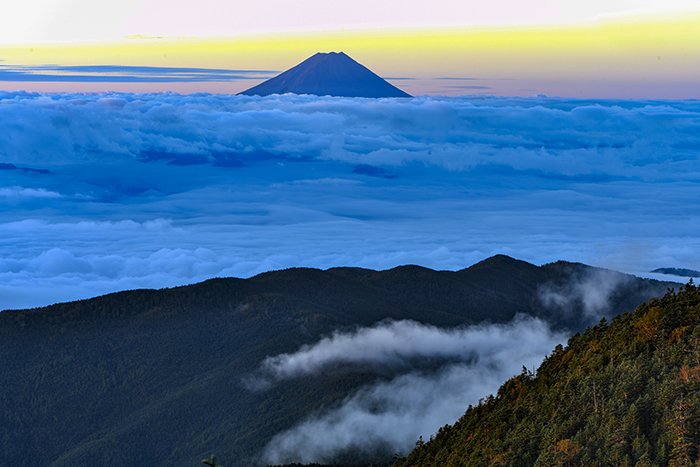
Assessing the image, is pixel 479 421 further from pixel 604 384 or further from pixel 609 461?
pixel 609 461

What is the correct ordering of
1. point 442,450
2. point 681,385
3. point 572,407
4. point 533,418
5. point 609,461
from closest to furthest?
point 609,461 → point 681,385 → point 572,407 → point 533,418 → point 442,450

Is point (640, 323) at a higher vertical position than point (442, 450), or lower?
higher

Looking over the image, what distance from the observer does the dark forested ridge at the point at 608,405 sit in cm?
5894

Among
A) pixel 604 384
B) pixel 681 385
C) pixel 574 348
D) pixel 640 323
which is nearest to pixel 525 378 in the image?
pixel 574 348

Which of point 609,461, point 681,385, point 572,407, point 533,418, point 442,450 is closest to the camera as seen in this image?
point 609,461

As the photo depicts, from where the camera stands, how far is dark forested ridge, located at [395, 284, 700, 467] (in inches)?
2320

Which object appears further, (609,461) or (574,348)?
(574,348)

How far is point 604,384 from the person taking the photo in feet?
229

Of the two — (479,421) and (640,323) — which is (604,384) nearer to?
(640,323)

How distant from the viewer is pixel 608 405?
2537 inches

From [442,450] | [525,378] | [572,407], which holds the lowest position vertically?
[442,450]

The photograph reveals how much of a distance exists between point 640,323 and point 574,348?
12.3 metres

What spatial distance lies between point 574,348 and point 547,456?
30813 mm

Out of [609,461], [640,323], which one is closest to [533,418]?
[640,323]
